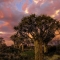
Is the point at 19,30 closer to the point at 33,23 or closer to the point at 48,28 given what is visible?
the point at 33,23

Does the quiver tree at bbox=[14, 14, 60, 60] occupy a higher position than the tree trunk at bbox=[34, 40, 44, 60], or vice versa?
the quiver tree at bbox=[14, 14, 60, 60]

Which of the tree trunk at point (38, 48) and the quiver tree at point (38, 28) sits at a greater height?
the quiver tree at point (38, 28)

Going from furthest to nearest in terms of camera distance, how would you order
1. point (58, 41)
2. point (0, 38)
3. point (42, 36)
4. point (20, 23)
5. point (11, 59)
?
1. point (0, 38)
2. point (58, 41)
3. point (11, 59)
4. point (20, 23)
5. point (42, 36)

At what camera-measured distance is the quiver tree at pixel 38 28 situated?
23.6 m

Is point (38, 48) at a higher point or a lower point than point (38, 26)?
lower

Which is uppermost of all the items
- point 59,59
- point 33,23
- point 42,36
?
point 33,23

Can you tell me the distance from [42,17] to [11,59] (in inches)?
385

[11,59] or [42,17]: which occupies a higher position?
[42,17]

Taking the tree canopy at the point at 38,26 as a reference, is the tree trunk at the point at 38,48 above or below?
below

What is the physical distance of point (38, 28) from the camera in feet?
78.8

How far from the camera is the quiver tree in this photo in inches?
930

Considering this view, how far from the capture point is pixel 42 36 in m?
23.6

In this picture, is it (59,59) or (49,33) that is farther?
(59,59)

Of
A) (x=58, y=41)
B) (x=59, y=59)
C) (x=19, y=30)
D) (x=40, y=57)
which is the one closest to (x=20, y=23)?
(x=19, y=30)
